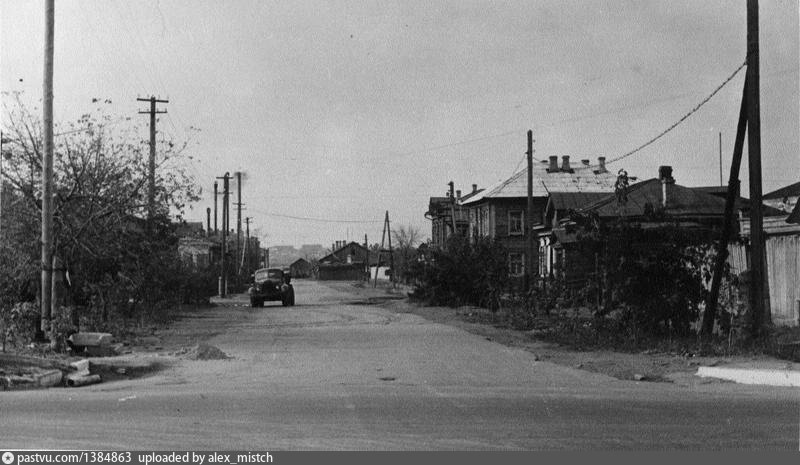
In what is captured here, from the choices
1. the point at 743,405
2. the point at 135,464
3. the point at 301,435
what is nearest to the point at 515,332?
the point at 743,405

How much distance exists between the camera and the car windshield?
43.9 meters

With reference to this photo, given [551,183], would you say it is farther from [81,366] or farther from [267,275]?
[81,366]

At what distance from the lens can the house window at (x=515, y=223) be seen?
5847 centimetres

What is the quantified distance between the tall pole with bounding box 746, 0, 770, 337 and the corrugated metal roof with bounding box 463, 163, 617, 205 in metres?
41.6

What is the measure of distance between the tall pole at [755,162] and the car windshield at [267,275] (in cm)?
3112

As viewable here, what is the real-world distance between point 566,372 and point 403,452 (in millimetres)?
7560

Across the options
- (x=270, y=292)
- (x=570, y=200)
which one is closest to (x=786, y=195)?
(x=570, y=200)

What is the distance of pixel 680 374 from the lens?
13.5 m

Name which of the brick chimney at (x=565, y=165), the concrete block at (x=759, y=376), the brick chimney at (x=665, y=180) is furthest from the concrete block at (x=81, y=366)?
the brick chimney at (x=565, y=165)

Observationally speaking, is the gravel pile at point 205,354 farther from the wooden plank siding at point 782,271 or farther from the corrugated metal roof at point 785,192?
the corrugated metal roof at point 785,192

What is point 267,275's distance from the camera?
145 feet

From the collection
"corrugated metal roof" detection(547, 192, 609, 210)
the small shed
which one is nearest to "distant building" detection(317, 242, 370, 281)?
the small shed

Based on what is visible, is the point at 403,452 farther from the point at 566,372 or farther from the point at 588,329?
the point at 588,329

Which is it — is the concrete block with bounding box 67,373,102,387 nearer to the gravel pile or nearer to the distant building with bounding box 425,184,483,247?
the gravel pile
